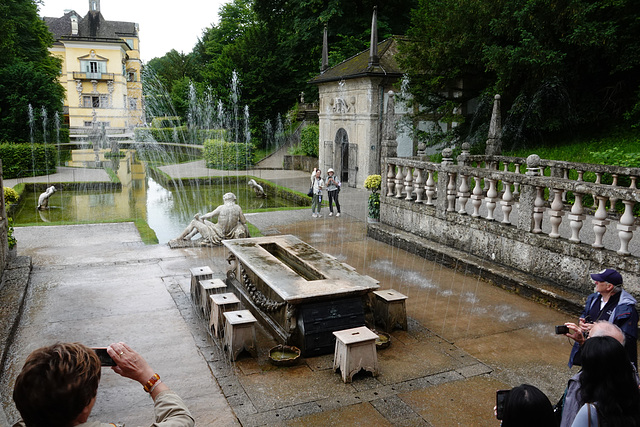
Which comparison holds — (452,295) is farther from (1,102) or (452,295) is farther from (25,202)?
(1,102)

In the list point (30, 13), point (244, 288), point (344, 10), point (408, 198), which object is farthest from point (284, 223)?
point (30, 13)

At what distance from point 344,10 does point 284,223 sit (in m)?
20.4

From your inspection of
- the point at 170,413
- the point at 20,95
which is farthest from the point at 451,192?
the point at 20,95

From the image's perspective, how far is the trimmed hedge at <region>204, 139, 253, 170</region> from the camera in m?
34.1

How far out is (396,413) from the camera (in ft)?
17.3

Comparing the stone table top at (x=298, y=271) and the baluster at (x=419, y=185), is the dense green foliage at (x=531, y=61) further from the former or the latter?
the stone table top at (x=298, y=271)

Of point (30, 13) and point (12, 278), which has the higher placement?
point (30, 13)

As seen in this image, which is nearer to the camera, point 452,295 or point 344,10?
point 452,295

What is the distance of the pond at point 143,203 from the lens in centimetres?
1803

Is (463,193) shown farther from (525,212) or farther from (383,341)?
(383,341)

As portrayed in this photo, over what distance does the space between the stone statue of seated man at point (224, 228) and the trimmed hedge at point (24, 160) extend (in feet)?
67.3

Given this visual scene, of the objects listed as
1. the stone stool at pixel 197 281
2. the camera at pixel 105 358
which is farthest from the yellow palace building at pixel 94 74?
the camera at pixel 105 358

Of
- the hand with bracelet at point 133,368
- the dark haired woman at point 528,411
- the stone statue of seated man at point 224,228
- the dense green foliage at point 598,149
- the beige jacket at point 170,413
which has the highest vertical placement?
the dense green foliage at point 598,149

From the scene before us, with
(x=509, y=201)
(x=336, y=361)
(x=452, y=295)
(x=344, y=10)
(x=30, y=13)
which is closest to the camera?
(x=336, y=361)
